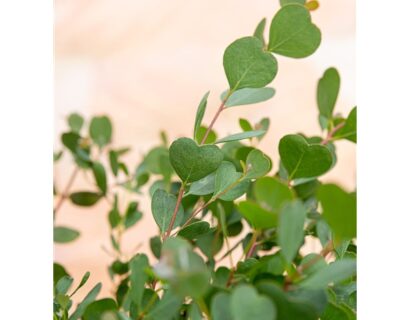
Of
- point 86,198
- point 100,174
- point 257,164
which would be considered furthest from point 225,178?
point 86,198

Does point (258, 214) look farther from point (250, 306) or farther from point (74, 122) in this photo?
point (74, 122)

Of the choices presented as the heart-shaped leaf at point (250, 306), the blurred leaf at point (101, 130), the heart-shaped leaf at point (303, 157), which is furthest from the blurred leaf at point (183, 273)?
the blurred leaf at point (101, 130)

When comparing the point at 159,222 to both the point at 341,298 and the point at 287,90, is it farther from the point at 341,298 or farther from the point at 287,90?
the point at 287,90

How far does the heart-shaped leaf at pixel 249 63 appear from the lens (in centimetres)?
25

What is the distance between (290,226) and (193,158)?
89 mm

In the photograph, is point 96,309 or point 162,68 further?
point 162,68

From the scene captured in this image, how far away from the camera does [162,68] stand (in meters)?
1.25

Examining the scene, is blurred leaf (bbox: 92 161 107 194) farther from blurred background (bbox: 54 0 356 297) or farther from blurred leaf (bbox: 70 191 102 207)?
blurred background (bbox: 54 0 356 297)

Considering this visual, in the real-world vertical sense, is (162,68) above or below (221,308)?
above

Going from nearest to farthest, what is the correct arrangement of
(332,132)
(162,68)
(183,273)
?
(183,273)
(332,132)
(162,68)

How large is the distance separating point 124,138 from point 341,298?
3.47 ft

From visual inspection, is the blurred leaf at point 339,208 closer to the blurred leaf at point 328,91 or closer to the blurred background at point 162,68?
the blurred leaf at point 328,91
